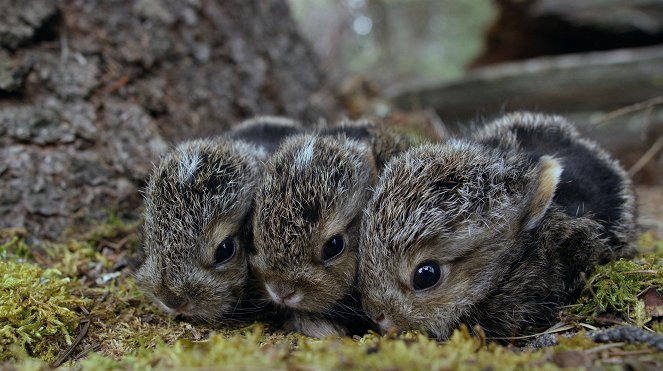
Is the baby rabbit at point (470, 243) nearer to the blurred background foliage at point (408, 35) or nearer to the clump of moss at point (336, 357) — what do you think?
the clump of moss at point (336, 357)

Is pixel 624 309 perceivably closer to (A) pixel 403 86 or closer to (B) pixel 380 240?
(B) pixel 380 240

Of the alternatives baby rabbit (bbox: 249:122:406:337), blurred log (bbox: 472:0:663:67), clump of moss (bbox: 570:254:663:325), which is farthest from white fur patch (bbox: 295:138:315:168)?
blurred log (bbox: 472:0:663:67)

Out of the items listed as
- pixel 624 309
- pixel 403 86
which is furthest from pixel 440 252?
pixel 403 86

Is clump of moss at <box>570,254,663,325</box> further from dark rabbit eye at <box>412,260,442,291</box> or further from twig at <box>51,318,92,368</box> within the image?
twig at <box>51,318,92,368</box>

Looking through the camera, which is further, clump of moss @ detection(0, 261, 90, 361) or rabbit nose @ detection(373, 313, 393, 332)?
rabbit nose @ detection(373, 313, 393, 332)

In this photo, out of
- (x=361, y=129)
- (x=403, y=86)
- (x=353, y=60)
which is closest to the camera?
(x=361, y=129)

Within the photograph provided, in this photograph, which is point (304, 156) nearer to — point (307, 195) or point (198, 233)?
point (307, 195)

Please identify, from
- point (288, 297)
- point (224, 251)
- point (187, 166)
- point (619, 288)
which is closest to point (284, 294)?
point (288, 297)
